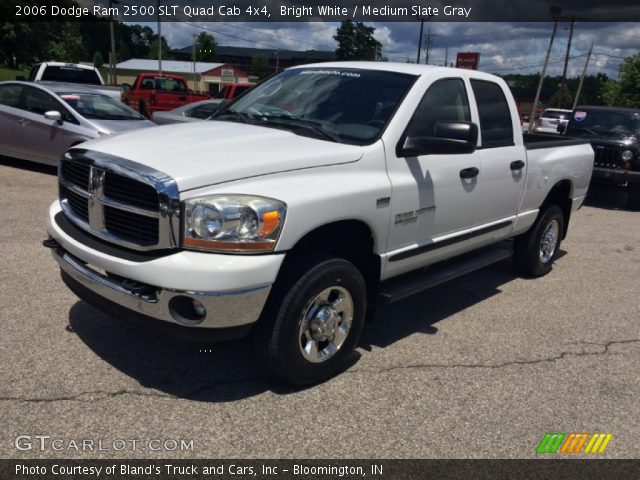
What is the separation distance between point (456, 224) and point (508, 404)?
1.44 metres

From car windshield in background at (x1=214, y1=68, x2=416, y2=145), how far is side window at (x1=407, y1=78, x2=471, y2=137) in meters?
0.17

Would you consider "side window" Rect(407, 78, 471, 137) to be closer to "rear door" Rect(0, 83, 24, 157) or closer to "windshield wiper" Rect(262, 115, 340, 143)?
"windshield wiper" Rect(262, 115, 340, 143)

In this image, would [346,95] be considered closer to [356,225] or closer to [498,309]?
[356,225]

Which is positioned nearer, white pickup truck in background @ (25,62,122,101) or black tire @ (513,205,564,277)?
black tire @ (513,205,564,277)

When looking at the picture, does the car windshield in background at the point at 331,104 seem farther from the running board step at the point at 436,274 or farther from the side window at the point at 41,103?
the side window at the point at 41,103

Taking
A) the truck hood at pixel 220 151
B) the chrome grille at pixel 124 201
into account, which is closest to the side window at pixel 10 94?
the truck hood at pixel 220 151

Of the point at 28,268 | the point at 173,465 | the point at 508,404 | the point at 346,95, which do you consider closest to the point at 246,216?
the point at 173,465

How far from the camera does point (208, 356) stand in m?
3.88

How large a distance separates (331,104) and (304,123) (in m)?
0.27

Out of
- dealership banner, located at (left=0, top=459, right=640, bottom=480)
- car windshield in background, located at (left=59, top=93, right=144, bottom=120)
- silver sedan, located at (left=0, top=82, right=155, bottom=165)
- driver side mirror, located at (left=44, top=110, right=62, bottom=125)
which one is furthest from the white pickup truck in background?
dealership banner, located at (left=0, top=459, right=640, bottom=480)

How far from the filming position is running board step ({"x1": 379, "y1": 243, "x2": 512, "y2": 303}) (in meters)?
4.05

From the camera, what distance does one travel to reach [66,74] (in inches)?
586

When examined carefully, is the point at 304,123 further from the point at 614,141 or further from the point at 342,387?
the point at 614,141

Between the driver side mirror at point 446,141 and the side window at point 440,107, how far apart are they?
0.51 feet
